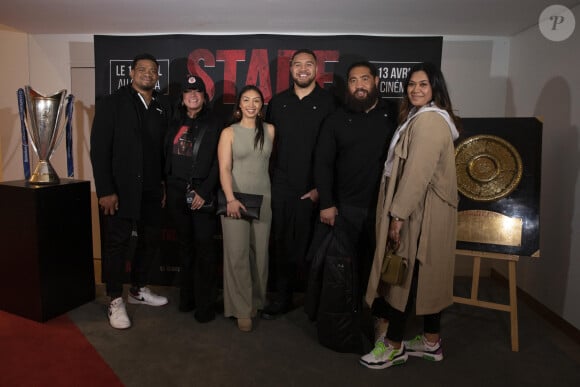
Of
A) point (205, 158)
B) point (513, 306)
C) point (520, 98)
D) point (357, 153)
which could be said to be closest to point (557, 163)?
point (520, 98)

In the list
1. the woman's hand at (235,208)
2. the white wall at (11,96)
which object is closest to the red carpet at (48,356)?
the woman's hand at (235,208)

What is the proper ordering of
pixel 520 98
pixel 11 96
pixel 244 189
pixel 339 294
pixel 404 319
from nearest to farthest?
→ 1. pixel 404 319
2. pixel 339 294
3. pixel 244 189
4. pixel 520 98
5. pixel 11 96

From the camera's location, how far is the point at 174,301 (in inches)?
116

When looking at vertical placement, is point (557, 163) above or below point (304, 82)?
below

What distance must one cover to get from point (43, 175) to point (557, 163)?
3598 millimetres

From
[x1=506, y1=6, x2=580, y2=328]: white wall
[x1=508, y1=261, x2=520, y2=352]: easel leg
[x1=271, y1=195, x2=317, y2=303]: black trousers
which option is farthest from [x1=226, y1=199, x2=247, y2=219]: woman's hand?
[x1=506, y1=6, x2=580, y2=328]: white wall

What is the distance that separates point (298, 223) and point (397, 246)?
76cm

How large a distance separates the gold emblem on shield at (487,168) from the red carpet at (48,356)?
2.26 metres

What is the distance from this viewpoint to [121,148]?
245 cm

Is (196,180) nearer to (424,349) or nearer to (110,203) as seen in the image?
(110,203)

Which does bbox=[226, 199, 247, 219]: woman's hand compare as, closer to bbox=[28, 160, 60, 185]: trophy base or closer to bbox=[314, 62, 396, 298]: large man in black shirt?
bbox=[314, 62, 396, 298]: large man in black shirt

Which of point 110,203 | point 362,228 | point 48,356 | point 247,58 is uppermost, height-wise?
point 247,58

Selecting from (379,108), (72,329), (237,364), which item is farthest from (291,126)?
(72,329)

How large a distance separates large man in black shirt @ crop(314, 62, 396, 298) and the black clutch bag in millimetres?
386
